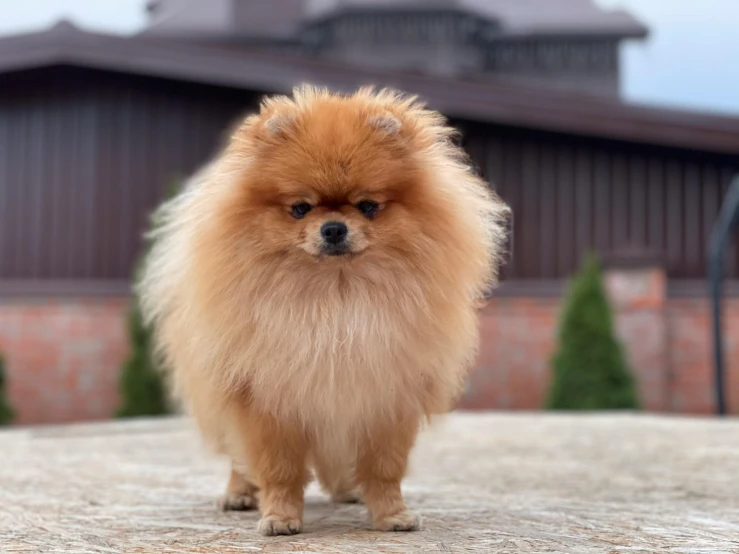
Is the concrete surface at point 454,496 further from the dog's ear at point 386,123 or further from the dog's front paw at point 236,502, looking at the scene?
the dog's ear at point 386,123

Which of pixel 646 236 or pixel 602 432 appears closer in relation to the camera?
pixel 602 432

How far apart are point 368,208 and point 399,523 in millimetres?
1011

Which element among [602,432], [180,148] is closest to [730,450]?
[602,432]

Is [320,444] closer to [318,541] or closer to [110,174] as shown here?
[318,541]

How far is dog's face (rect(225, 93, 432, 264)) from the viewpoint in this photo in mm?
2639

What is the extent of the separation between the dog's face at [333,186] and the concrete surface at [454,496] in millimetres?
879

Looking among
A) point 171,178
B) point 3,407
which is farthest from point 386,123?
point 171,178

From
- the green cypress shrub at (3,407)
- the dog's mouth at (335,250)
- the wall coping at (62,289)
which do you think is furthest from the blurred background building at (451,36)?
the dog's mouth at (335,250)

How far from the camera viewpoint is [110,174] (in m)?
11.3

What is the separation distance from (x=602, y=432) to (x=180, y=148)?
22.0ft

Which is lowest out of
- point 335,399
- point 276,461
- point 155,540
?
point 155,540

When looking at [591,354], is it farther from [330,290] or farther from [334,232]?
[334,232]

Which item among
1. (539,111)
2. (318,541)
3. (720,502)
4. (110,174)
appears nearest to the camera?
(318,541)

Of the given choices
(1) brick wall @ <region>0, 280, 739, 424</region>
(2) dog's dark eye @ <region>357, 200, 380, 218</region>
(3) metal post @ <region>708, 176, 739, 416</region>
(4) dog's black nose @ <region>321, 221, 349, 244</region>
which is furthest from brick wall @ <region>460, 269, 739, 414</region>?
(4) dog's black nose @ <region>321, 221, 349, 244</region>
